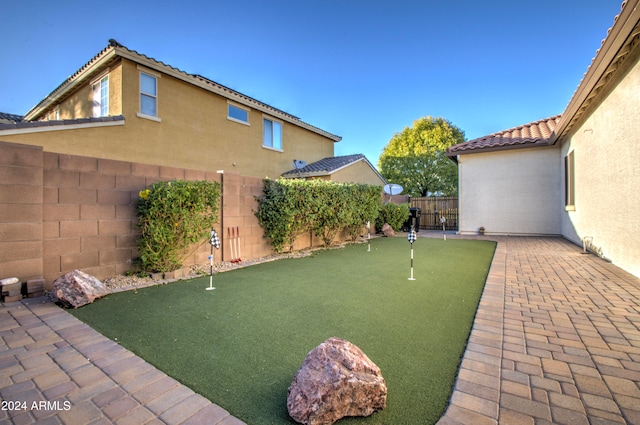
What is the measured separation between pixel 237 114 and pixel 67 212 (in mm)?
9160

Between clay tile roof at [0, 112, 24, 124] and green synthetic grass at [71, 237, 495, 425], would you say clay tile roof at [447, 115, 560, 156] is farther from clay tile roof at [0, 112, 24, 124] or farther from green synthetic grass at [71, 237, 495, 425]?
clay tile roof at [0, 112, 24, 124]

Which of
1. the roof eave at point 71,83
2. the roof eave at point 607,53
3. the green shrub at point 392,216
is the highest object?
the roof eave at point 71,83

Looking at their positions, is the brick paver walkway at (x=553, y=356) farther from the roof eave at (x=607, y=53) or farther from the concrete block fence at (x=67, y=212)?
the concrete block fence at (x=67, y=212)

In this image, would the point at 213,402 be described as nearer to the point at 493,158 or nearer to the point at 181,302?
the point at 181,302

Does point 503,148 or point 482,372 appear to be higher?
point 503,148

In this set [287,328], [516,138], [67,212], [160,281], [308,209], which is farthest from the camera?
[516,138]

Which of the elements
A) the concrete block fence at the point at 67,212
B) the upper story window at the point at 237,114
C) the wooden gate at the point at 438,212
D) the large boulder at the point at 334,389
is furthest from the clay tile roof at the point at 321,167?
the large boulder at the point at 334,389

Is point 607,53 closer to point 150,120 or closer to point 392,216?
point 392,216

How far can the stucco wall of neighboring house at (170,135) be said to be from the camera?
827 cm

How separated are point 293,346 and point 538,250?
27.9 feet

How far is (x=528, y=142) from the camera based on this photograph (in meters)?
11.5

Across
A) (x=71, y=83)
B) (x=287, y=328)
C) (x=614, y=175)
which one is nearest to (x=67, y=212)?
(x=287, y=328)

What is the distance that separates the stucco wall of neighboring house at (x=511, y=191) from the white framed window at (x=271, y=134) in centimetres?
870

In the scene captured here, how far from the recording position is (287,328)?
10.5ft
